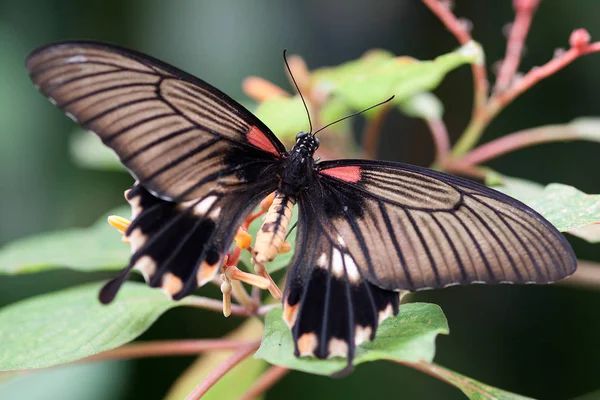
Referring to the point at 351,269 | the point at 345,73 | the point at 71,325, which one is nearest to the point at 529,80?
the point at 345,73

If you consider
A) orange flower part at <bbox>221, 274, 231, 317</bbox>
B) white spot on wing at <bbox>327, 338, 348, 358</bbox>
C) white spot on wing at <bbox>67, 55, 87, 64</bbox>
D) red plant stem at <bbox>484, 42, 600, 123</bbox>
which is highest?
red plant stem at <bbox>484, 42, 600, 123</bbox>

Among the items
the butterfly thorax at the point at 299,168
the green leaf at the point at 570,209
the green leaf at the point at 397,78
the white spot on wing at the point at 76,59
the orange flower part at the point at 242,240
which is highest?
the green leaf at the point at 397,78

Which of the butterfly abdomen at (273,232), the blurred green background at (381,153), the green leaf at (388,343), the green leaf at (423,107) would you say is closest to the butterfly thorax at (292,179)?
the butterfly abdomen at (273,232)

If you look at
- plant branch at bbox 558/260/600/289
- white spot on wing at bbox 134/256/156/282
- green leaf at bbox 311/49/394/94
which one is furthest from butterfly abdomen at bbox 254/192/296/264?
plant branch at bbox 558/260/600/289

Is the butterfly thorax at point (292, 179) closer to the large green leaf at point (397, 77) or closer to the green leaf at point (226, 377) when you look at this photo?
the large green leaf at point (397, 77)

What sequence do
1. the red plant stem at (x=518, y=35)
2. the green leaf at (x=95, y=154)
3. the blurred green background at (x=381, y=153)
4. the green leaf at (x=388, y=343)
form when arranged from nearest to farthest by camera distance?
1. the green leaf at (x=388, y=343)
2. the red plant stem at (x=518, y=35)
3. the green leaf at (x=95, y=154)
4. the blurred green background at (x=381, y=153)

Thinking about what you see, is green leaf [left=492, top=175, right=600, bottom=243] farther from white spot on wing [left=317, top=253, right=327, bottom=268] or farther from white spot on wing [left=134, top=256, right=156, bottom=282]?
white spot on wing [left=134, top=256, right=156, bottom=282]

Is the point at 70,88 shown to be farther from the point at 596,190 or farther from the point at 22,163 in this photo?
the point at 596,190

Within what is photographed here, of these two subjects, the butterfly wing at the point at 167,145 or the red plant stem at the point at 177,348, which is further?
the red plant stem at the point at 177,348

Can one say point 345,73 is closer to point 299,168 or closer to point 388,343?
point 299,168
